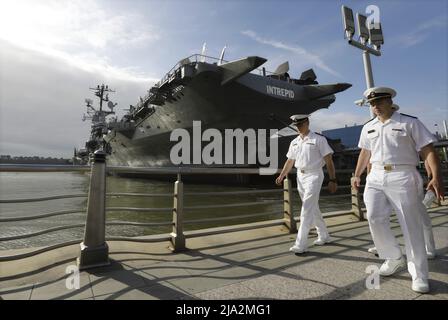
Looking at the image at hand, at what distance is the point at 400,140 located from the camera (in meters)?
2.33

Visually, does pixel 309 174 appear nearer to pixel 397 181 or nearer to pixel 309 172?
pixel 309 172

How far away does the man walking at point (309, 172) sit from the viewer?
334cm

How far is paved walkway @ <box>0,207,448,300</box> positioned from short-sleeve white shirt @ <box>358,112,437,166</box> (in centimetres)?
106

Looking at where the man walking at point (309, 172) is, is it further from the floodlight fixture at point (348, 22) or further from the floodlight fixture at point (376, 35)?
the floodlight fixture at point (376, 35)

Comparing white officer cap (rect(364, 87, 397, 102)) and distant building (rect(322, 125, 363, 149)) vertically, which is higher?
distant building (rect(322, 125, 363, 149))

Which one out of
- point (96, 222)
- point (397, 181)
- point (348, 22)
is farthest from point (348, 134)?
point (96, 222)

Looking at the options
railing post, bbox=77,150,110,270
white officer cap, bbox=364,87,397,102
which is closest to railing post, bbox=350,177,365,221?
white officer cap, bbox=364,87,397,102

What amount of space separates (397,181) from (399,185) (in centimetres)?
4

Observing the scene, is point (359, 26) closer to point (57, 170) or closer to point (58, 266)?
point (57, 170)

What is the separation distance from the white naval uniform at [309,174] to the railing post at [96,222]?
85.5 inches

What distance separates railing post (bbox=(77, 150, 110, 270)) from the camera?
267cm

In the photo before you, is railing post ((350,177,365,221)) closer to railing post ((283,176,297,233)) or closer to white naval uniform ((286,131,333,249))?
railing post ((283,176,297,233))

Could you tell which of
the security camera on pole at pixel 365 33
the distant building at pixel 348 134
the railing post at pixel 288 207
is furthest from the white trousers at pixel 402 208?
the distant building at pixel 348 134
